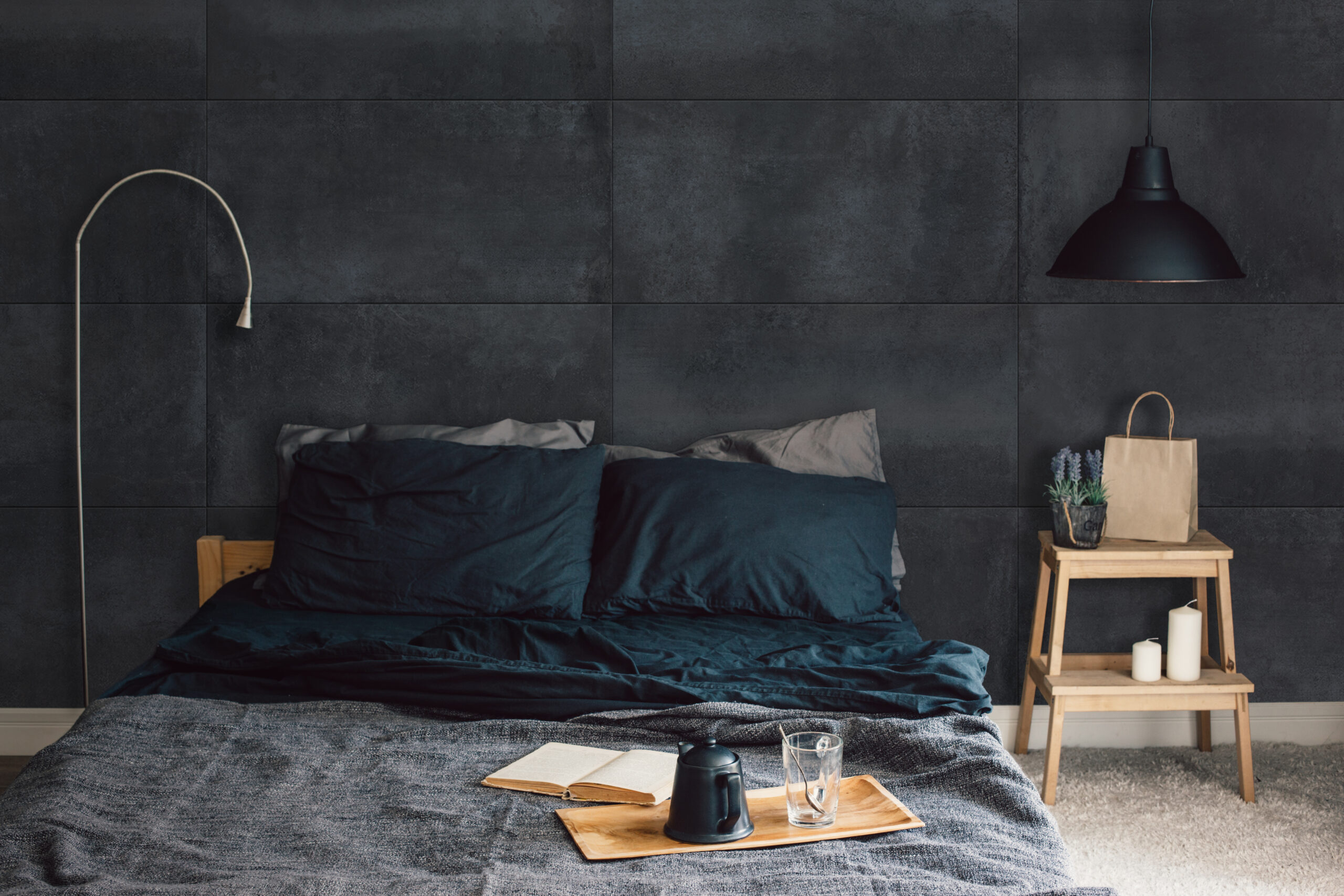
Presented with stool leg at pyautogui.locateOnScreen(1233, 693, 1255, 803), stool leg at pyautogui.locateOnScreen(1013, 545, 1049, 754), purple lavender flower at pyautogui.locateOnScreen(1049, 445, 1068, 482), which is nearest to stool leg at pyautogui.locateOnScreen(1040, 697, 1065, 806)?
stool leg at pyautogui.locateOnScreen(1013, 545, 1049, 754)

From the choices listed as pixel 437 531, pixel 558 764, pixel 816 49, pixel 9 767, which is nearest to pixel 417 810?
pixel 558 764

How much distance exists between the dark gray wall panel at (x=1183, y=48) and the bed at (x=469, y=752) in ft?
5.70

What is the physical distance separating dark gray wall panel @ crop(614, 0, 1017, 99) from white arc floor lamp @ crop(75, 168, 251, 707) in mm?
1165

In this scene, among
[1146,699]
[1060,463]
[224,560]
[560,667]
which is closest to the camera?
[560,667]

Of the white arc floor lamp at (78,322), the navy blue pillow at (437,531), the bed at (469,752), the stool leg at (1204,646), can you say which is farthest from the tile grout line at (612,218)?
the stool leg at (1204,646)

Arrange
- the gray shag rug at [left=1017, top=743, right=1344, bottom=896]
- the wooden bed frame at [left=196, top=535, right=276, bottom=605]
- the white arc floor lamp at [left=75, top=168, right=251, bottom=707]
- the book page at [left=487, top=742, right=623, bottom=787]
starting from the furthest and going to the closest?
the wooden bed frame at [left=196, top=535, right=276, bottom=605] → the white arc floor lamp at [left=75, top=168, right=251, bottom=707] → the gray shag rug at [left=1017, top=743, right=1344, bottom=896] → the book page at [left=487, top=742, right=623, bottom=787]

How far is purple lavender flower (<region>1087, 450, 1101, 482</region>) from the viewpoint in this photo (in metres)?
3.19

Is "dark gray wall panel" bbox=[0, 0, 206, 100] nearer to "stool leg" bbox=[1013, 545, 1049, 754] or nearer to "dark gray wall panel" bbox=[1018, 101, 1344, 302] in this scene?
"dark gray wall panel" bbox=[1018, 101, 1344, 302]

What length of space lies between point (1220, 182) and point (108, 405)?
3295 millimetres

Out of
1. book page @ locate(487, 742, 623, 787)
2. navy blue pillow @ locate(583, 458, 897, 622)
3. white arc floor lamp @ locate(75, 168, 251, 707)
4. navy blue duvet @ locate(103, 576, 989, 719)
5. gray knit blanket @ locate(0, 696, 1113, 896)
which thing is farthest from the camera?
white arc floor lamp @ locate(75, 168, 251, 707)

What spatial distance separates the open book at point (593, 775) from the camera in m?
1.68

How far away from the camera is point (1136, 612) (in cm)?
345

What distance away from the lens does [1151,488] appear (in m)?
3.10

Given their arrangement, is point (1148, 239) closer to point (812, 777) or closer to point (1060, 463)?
point (1060, 463)
